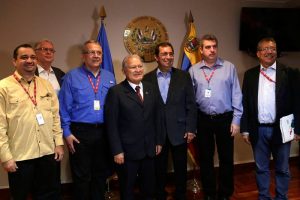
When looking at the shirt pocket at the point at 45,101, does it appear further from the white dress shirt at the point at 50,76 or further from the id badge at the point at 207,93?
the id badge at the point at 207,93

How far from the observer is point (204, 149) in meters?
2.91

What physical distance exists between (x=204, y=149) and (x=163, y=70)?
89 cm

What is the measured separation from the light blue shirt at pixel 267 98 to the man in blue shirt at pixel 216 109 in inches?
8.4

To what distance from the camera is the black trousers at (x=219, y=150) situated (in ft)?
9.29

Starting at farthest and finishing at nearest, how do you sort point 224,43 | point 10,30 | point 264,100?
point 224,43
point 10,30
point 264,100

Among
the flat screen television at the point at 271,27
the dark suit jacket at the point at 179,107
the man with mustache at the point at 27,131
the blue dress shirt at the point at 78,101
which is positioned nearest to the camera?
the man with mustache at the point at 27,131

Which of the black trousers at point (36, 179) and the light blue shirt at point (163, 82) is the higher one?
the light blue shirt at point (163, 82)

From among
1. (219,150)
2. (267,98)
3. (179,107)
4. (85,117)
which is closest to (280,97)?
(267,98)

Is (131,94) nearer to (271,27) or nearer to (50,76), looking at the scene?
(50,76)

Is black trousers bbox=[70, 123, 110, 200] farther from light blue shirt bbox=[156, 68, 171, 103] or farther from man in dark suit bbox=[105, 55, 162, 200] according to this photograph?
light blue shirt bbox=[156, 68, 171, 103]

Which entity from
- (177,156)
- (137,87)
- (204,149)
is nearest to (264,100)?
(204,149)

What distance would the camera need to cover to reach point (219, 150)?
2.92m

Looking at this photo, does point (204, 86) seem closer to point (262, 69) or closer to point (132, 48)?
point (262, 69)

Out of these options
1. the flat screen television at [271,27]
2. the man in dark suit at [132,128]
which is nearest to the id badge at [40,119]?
the man in dark suit at [132,128]
